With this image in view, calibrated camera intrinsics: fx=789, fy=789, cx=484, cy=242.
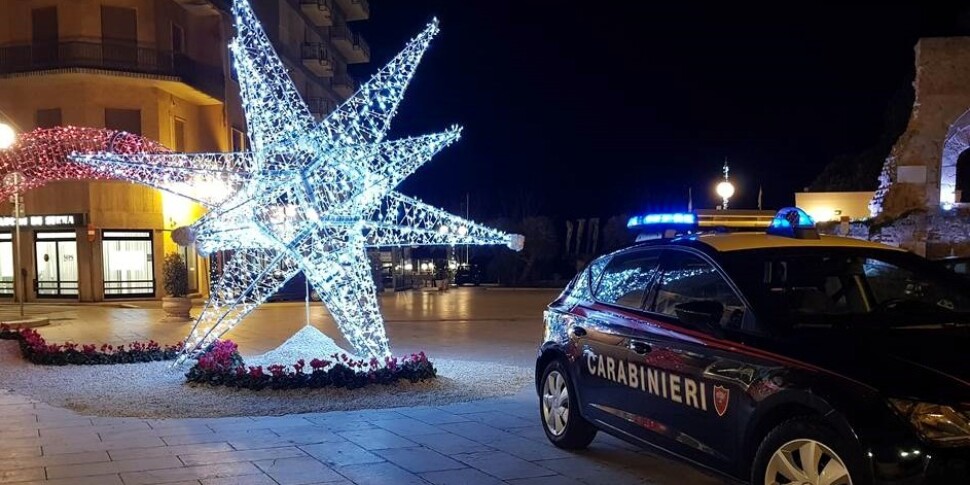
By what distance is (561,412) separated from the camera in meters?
6.57

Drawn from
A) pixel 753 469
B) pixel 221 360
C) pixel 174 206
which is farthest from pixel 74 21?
pixel 753 469

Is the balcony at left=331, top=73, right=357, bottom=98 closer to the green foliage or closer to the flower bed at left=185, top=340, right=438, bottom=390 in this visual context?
the green foliage

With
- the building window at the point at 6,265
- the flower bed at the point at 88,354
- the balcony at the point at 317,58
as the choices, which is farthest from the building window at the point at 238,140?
the flower bed at the point at 88,354

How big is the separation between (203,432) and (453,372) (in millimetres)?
3852

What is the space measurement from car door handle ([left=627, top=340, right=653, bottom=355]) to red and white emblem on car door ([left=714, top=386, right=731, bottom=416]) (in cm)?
70

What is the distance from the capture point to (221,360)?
9.50 m

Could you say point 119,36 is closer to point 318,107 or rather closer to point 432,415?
point 318,107

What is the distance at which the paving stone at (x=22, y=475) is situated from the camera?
579 cm

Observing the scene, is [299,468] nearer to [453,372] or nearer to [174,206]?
[453,372]

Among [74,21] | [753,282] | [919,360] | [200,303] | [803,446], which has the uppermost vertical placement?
[74,21]

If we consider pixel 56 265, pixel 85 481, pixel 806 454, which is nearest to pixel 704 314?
pixel 806 454

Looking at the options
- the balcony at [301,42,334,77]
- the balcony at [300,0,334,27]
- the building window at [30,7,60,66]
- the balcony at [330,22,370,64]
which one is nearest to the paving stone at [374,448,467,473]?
the building window at [30,7,60,66]

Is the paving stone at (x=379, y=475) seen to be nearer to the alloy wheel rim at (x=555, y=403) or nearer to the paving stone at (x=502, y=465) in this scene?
the paving stone at (x=502, y=465)

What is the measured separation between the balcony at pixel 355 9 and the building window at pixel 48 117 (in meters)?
21.6
